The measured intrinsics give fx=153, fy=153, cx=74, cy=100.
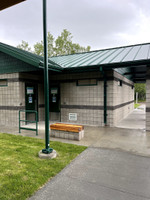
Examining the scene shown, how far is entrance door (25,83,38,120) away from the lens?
9.52 m

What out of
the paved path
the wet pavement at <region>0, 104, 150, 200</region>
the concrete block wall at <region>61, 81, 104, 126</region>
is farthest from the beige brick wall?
the paved path

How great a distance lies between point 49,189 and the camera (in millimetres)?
3051

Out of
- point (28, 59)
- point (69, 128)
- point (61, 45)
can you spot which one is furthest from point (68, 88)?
point (61, 45)

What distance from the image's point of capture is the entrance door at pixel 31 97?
952 cm

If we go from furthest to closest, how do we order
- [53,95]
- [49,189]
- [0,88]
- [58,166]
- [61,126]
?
[53,95]
[0,88]
[61,126]
[58,166]
[49,189]

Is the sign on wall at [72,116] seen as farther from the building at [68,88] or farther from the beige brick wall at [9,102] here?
the beige brick wall at [9,102]

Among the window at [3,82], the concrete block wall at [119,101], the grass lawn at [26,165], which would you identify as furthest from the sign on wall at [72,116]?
the window at [3,82]

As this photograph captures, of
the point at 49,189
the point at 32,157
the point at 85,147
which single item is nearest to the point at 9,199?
the point at 49,189

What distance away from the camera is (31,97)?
9867 millimetres

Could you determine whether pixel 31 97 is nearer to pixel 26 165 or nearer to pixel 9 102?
pixel 9 102

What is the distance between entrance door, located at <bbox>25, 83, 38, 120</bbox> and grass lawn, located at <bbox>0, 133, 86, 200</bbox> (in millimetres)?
3762

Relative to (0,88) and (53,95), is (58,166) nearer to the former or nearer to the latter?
(53,95)

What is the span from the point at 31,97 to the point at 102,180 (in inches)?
300

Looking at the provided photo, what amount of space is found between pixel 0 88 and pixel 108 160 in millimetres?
8123
